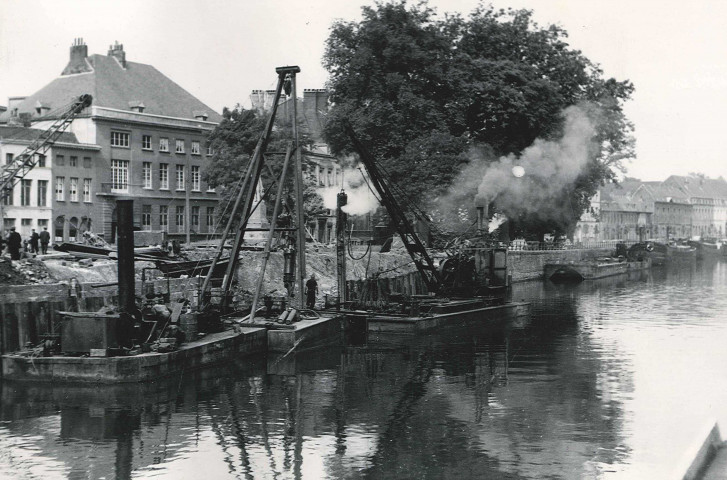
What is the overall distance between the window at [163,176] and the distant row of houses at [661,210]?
6867cm

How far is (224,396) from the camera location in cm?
2009

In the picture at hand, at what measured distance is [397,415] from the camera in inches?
714

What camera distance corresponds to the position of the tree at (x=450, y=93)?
156 ft

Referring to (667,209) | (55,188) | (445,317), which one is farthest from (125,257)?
(667,209)

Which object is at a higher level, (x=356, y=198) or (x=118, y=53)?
(x=118, y=53)

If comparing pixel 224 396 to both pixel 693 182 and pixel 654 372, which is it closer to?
pixel 654 372

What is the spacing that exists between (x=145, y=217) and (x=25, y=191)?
400 inches

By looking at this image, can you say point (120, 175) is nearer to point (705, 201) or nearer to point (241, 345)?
point (241, 345)

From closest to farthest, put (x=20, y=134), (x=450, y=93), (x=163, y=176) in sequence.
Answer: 1. (x=450, y=93)
2. (x=20, y=134)
3. (x=163, y=176)

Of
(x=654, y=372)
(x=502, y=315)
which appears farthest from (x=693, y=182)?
(x=654, y=372)

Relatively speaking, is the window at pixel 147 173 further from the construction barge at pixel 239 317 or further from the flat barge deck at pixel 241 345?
the flat barge deck at pixel 241 345

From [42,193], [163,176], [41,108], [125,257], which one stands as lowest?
[125,257]

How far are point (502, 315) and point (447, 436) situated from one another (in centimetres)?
2102

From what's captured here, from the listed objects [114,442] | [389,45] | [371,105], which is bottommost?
[114,442]
